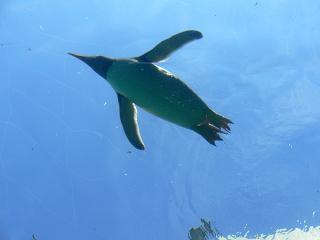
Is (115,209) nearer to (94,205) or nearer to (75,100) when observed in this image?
(94,205)

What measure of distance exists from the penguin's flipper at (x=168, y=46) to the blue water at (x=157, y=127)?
220 inches

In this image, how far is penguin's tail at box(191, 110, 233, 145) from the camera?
348 cm

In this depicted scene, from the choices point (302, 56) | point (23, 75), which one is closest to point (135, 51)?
point (23, 75)

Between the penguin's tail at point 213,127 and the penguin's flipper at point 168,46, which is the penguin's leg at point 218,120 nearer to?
the penguin's tail at point 213,127

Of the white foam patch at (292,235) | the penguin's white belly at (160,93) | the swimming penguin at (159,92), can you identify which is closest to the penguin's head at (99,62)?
the swimming penguin at (159,92)

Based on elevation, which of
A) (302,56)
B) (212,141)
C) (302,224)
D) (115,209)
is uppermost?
(302,56)

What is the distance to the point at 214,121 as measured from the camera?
11.5ft

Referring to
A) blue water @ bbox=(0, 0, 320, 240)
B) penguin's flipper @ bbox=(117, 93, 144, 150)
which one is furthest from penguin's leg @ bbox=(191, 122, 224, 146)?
blue water @ bbox=(0, 0, 320, 240)

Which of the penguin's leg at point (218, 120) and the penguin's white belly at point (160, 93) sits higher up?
the penguin's white belly at point (160, 93)

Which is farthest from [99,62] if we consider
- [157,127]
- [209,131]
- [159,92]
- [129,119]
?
[157,127]

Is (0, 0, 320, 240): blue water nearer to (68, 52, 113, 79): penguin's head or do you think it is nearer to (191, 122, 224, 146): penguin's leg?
(68, 52, 113, 79): penguin's head

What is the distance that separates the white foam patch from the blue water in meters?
0.36

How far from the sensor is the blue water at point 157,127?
1102 centimetres

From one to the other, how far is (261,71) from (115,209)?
782 centimetres
